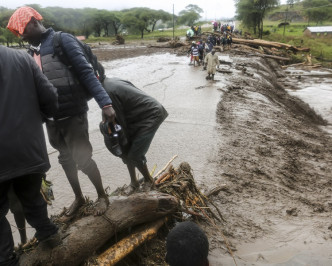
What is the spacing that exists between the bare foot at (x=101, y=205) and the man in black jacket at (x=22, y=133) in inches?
22.1

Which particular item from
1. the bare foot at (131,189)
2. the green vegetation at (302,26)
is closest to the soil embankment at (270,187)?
the bare foot at (131,189)

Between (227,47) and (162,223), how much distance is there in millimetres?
24573

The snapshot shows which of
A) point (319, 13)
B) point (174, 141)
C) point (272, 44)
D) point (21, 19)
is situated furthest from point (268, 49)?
point (319, 13)

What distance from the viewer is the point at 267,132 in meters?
7.00

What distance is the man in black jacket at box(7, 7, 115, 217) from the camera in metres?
2.12

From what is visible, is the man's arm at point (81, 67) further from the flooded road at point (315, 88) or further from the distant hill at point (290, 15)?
the distant hill at point (290, 15)

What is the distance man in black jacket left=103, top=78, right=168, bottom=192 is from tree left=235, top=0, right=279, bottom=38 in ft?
139

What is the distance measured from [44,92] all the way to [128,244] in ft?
4.60

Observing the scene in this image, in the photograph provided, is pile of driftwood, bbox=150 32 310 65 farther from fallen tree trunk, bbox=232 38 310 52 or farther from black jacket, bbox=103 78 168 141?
black jacket, bbox=103 78 168 141

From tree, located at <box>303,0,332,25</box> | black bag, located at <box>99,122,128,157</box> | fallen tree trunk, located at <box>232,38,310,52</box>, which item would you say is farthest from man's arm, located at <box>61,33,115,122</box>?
tree, located at <box>303,0,332,25</box>

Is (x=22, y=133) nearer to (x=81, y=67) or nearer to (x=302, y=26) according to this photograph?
(x=81, y=67)

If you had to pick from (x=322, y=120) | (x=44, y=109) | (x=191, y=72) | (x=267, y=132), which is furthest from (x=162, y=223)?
(x=191, y=72)

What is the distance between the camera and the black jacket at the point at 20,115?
5.32 feet

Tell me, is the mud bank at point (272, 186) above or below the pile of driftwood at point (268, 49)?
below
